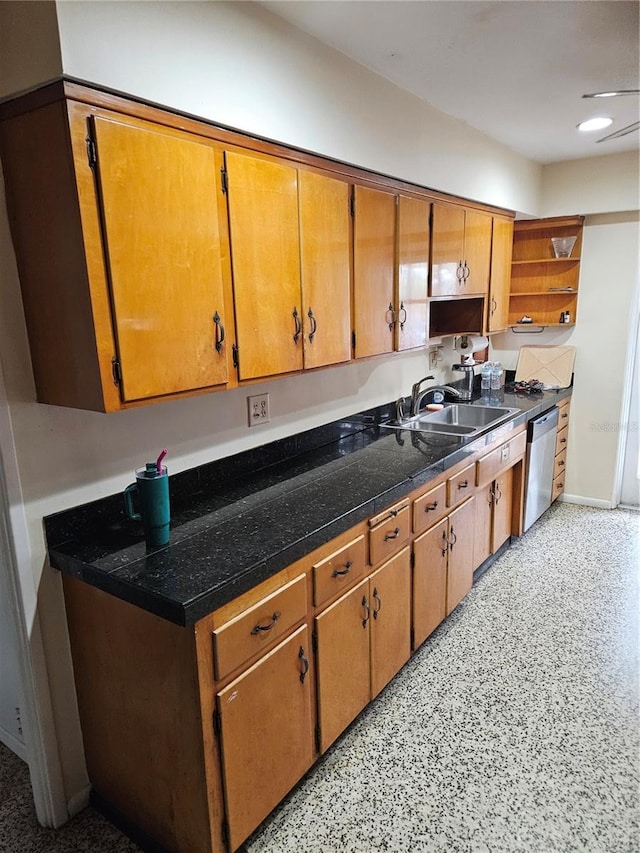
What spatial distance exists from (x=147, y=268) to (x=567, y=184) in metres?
3.49

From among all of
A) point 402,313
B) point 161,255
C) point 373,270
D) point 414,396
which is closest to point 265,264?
point 161,255

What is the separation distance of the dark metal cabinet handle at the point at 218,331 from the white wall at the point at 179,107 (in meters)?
0.36

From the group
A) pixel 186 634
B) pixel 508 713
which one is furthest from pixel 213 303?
pixel 508 713

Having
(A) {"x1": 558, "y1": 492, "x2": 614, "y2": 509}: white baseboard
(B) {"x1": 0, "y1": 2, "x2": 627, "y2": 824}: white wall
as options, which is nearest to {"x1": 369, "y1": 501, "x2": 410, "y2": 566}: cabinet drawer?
(B) {"x1": 0, "y1": 2, "x2": 627, "y2": 824}: white wall

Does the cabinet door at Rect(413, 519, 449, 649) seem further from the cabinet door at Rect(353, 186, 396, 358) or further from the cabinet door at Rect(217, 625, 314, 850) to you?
the cabinet door at Rect(353, 186, 396, 358)

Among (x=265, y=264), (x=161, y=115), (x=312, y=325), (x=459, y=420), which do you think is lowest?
(x=459, y=420)

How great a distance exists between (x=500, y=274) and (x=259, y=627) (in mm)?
3061

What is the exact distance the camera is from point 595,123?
2902 millimetres

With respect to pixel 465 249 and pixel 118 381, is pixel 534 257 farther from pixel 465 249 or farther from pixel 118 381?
pixel 118 381

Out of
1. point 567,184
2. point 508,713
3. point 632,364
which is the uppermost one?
point 567,184

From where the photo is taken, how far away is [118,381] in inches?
56.5

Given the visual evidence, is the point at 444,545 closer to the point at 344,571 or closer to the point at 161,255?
the point at 344,571

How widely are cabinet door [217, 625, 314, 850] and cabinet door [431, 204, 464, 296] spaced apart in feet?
6.59

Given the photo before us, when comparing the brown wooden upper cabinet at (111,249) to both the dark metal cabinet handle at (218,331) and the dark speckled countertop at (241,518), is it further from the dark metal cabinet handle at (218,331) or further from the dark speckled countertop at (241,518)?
the dark speckled countertop at (241,518)
